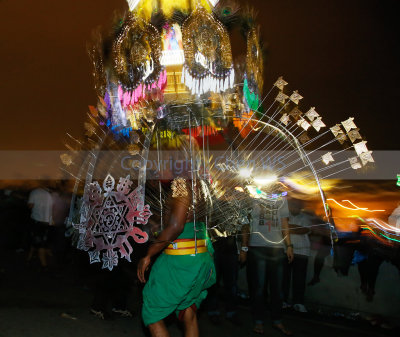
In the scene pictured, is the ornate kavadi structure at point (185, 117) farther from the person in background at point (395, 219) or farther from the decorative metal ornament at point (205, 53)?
the person in background at point (395, 219)

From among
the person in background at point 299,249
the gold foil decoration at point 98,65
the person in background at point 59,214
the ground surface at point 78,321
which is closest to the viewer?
the gold foil decoration at point 98,65

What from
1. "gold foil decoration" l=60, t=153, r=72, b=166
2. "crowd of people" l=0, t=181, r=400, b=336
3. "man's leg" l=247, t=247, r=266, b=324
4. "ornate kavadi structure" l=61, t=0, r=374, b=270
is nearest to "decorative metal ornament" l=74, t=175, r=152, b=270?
"ornate kavadi structure" l=61, t=0, r=374, b=270

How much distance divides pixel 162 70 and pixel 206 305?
127 inches

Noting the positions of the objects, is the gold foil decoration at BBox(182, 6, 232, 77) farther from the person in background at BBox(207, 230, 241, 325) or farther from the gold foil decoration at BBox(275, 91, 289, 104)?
the person in background at BBox(207, 230, 241, 325)

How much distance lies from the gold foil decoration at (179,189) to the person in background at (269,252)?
5.76 feet

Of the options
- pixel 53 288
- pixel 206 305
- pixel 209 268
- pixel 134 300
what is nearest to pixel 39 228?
pixel 53 288

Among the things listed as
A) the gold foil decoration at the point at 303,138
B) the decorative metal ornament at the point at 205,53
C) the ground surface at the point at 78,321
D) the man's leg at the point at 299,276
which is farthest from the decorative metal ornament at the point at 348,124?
the man's leg at the point at 299,276

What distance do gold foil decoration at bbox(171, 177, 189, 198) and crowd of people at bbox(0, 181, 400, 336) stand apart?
0.02 m

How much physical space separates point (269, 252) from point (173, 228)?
6.86 ft

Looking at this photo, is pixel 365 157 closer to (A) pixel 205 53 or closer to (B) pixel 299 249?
(A) pixel 205 53

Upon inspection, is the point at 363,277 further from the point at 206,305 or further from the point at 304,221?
the point at 206,305

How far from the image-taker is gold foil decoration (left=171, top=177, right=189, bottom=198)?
350cm

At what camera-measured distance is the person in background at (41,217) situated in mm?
7801

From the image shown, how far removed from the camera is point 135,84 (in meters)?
3.69
